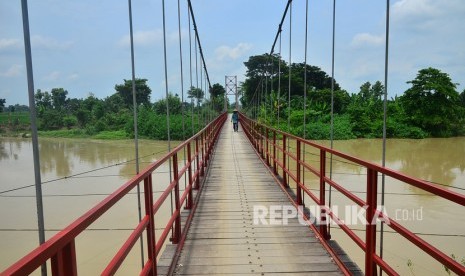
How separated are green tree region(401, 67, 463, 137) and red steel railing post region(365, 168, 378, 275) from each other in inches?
1104

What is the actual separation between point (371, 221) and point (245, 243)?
1.39 metres

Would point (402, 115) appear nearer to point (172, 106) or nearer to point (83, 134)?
point (172, 106)

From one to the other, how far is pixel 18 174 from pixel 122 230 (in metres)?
12.6

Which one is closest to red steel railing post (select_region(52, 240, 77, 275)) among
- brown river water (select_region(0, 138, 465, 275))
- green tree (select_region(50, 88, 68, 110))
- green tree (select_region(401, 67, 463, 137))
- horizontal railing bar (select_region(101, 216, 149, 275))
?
horizontal railing bar (select_region(101, 216, 149, 275))

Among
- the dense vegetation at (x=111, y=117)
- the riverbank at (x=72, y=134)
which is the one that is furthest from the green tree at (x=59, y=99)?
the riverbank at (x=72, y=134)

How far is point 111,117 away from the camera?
136 feet

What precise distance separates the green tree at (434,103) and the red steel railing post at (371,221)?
28.1 m

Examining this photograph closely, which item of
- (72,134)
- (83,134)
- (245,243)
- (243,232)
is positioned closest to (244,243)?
(245,243)

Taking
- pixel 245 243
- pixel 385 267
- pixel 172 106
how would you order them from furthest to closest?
pixel 172 106 < pixel 245 243 < pixel 385 267

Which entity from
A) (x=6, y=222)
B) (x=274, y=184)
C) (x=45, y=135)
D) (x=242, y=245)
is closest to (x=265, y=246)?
(x=242, y=245)

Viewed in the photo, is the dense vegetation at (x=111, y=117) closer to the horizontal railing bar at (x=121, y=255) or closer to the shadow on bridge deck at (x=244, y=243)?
the shadow on bridge deck at (x=244, y=243)

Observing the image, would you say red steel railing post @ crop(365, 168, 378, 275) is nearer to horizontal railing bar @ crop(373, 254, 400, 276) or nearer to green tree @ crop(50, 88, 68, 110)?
horizontal railing bar @ crop(373, 254, 400, 276)

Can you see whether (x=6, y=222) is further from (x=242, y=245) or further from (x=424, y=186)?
(x=424, y=186)

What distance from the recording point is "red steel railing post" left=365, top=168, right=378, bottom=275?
2.19 metres
